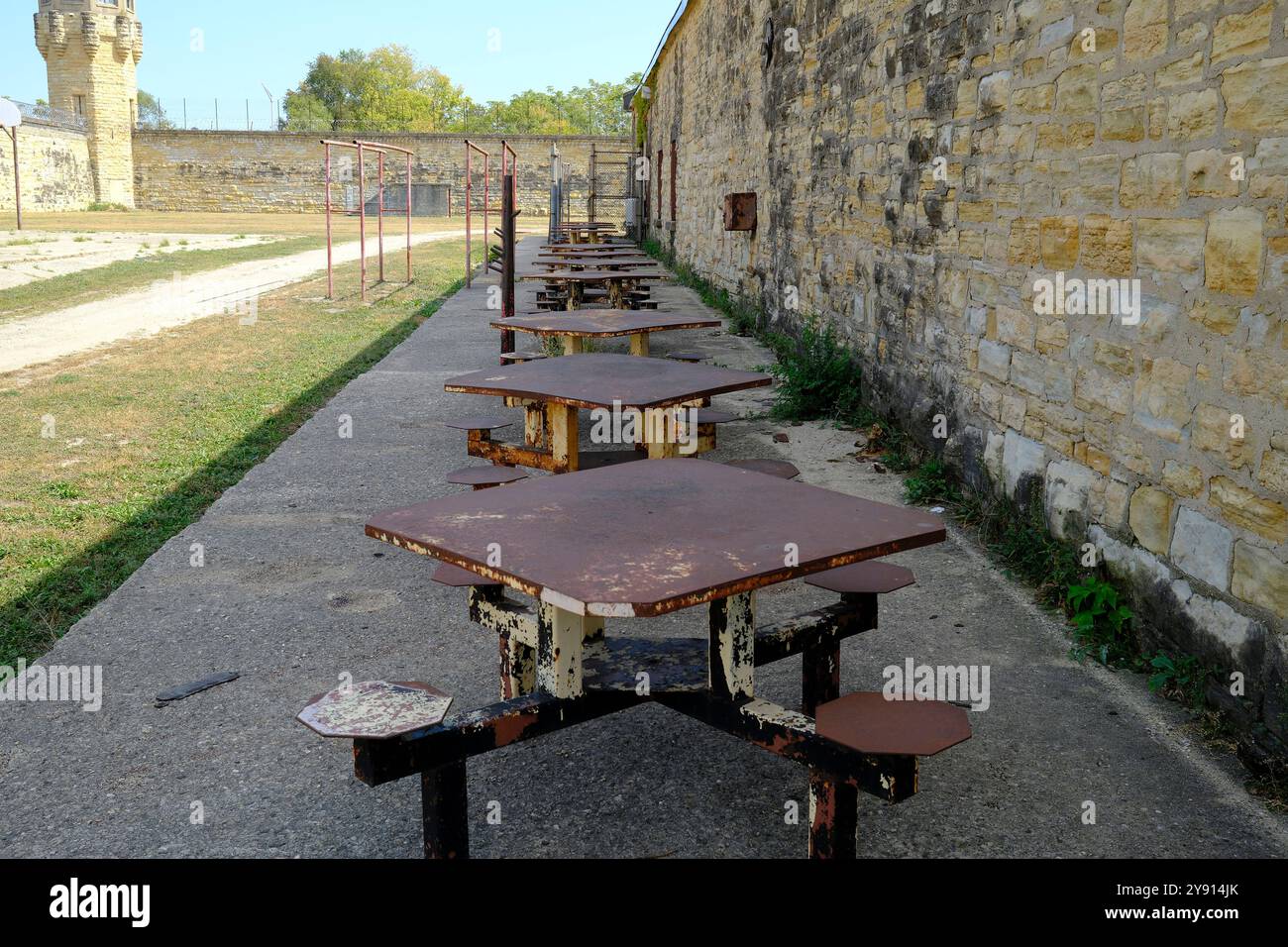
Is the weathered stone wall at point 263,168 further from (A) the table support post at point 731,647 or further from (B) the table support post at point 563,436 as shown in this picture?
(A) the table support post at point 731,647

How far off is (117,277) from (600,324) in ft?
43.6

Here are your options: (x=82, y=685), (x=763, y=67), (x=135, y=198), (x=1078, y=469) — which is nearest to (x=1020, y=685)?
(x=1078, y=469)

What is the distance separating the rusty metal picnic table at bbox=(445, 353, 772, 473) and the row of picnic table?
4.74 ft

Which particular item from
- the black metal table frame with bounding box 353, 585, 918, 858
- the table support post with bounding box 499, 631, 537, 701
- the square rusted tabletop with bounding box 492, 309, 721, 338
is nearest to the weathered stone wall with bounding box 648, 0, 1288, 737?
the black metal table frame with bounding box 353, 585, 918, 858

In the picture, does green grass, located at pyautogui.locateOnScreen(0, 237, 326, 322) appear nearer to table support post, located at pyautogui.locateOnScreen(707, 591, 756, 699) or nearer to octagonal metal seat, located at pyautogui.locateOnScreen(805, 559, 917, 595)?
octagonal metal seat, located at pyautogui.locateOnScreen(805, 559, 917, 595)

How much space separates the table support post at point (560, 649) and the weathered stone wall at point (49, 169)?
42242 mm

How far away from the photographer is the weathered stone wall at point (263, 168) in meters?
46.2

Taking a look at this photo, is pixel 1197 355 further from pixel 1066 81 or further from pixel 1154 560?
pixel 1066 81

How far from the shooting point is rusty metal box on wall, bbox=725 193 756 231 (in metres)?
10.9

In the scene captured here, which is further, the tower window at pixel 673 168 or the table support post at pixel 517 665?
the tower window at pixel 673 168

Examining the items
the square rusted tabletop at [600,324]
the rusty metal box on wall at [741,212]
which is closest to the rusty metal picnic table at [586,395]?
the square rusted tabletop at [600,324]

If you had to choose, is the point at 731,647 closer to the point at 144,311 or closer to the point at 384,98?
the point at 144,311

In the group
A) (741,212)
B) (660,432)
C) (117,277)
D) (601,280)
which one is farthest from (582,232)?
(660,432)

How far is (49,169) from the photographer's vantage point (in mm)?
40750
